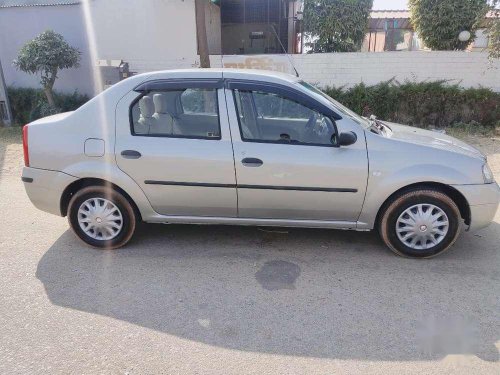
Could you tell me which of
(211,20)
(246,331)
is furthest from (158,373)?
(211,20)

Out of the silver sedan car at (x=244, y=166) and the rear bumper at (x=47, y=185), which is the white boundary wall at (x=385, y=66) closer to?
the silver sedan car at (x=244, y=166)

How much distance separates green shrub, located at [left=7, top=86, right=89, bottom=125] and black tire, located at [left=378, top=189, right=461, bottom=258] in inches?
368

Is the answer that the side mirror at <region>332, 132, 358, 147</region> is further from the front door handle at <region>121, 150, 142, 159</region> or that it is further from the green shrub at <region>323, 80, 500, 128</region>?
the green shrub at <region>323, 80, 500, 128</region>

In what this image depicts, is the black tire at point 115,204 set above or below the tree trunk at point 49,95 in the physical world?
below

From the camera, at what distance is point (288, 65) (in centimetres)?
980

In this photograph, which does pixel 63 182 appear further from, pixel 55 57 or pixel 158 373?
pixel 55 57

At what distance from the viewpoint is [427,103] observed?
910 cm

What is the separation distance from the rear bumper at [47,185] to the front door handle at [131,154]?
54 centimetres

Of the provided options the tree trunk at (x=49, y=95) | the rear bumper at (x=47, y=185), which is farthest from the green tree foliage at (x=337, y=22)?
the rear bumper at (x=47, y=185)

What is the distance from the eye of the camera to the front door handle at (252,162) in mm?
3512

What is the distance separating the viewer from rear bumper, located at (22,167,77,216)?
376 cm

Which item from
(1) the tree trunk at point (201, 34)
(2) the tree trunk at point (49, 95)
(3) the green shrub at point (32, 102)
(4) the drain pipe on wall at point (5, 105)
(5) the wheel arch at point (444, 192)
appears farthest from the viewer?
(3) the green shrub at point (32, 102)

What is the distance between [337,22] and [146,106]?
7.59 metres

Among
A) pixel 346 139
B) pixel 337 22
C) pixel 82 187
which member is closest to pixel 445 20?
pixel 337 22
